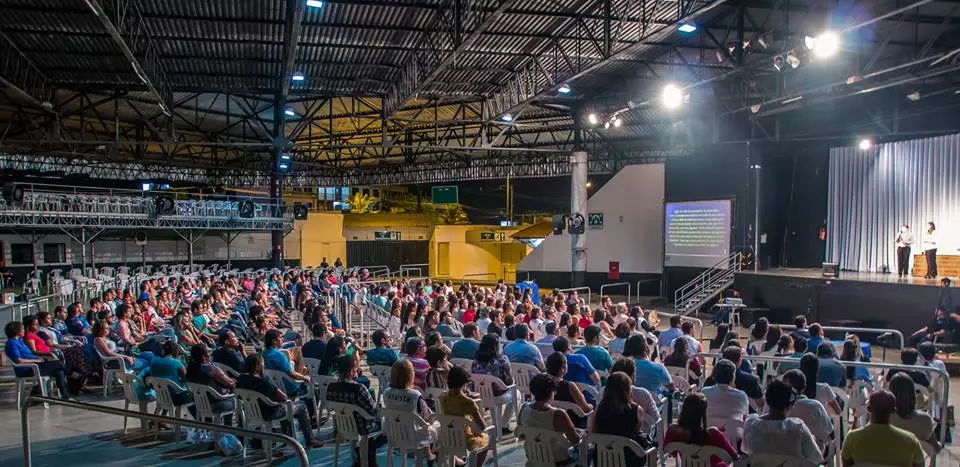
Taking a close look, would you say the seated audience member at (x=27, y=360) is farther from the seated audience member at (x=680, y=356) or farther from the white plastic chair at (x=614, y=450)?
the seated audience member at (x=680, y=356)

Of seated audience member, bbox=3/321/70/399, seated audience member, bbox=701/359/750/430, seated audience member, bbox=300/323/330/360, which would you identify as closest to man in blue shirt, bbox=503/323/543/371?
seated audience member, bbox=300/323/330/360

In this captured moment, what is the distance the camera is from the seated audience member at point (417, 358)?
6234 mm

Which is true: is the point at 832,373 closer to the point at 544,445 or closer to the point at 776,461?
the point at 776,461

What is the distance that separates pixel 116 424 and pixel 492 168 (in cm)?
2097

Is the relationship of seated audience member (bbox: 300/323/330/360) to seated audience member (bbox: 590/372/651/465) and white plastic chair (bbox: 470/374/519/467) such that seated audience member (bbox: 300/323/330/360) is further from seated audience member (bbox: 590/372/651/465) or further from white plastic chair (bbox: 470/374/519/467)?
seated audience member (bbox: 590/372/651/465)

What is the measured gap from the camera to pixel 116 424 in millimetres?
7152

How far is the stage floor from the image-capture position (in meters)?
14.0

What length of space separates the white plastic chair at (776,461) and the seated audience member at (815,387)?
1472 mm

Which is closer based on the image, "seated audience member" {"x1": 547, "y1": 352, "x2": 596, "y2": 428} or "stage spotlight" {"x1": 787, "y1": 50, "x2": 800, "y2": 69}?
"seated audience member" {"x1": 547, "y1": 352, "x2": 596, "y2": 428}

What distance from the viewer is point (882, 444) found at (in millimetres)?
3750

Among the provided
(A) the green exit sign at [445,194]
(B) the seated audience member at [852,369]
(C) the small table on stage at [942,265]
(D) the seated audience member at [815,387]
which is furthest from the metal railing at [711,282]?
(A) the green exit sign at [445,194]

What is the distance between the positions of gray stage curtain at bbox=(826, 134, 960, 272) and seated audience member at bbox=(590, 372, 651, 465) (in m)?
15.2

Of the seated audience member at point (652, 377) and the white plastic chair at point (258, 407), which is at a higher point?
the seated audience member at point (652, 377)

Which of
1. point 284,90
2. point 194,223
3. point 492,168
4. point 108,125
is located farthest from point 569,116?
point 108,125
